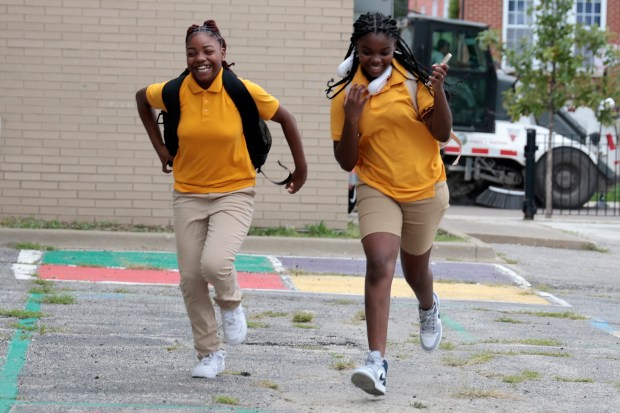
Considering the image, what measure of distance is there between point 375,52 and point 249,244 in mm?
7147

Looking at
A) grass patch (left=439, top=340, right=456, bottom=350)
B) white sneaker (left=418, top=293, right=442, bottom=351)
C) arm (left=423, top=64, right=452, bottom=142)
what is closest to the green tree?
grass patch (left=439, top=340, right=456, bottom=350)

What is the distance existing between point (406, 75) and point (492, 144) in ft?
58.0

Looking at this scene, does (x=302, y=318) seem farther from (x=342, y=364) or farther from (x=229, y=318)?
(x=229, y=318)

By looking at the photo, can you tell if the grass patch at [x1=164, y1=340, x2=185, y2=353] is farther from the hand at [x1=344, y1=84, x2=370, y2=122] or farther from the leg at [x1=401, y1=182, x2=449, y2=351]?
the hand at [x1=344, y1=84, x2=370, y2=122]

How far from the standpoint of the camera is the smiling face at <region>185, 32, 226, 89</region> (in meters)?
6.23

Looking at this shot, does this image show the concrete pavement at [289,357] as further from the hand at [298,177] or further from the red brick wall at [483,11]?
the red brick wall at [483,11]

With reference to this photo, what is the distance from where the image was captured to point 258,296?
9750 mm

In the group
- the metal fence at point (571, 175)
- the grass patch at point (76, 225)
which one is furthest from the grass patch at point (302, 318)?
the metal fence at point (571, 175)

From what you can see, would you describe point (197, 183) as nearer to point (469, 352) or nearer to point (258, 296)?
point (469, 352)

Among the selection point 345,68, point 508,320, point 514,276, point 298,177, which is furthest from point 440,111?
point 514,276

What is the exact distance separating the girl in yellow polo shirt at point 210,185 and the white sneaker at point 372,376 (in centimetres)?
93

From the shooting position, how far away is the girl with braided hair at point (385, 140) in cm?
590

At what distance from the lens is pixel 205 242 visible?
6.29 m

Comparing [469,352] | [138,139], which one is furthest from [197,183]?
[138,139]
